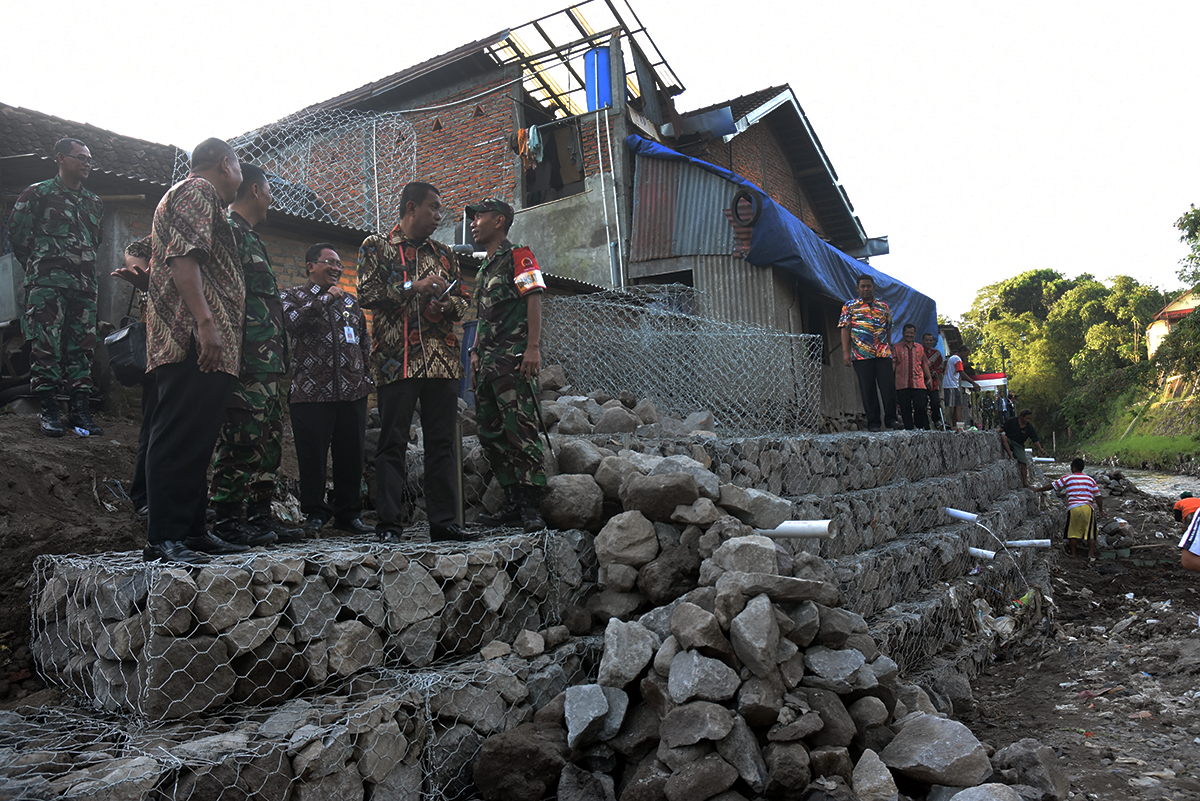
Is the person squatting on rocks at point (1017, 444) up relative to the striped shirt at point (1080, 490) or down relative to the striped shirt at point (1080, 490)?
up

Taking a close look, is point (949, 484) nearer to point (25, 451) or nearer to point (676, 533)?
point (676, 533)

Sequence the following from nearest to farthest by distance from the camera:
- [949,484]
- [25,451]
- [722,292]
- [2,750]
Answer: [2,750], [25,451], [949,484], [722,292]

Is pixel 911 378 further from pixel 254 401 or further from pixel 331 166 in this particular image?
pixel 254 401

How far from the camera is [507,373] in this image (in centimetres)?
340

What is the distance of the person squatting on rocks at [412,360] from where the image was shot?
10.3 feet

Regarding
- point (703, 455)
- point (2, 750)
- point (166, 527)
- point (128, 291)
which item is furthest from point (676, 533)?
point (128, 291)

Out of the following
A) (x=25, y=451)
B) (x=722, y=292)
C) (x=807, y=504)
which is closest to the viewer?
(x=25, y=451)

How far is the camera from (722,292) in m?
9.41

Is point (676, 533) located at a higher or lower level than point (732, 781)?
higher

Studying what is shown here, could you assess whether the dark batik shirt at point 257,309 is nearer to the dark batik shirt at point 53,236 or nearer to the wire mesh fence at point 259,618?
the wire mesh fence at point 259,618

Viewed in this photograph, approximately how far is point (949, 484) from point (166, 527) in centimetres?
730

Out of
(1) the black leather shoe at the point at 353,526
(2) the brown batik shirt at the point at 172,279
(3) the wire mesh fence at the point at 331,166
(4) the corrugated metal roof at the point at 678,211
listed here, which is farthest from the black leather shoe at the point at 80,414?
(4) the corrugated metal roof at the point at 678,211

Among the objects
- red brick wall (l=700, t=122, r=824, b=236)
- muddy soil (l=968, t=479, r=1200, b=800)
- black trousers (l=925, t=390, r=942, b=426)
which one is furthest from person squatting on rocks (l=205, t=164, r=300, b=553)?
red brick wall (l=700, t=122, r=824, b=236)

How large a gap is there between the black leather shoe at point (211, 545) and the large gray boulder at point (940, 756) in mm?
2506
